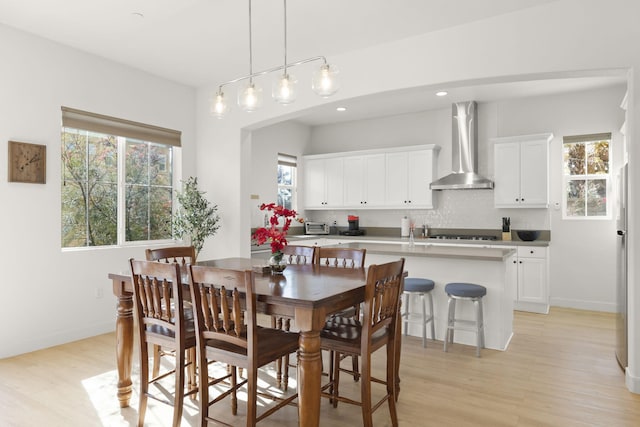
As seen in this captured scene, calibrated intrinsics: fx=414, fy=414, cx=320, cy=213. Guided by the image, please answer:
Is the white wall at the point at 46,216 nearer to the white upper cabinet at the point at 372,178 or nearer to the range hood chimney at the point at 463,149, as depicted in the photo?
the white upper cabinet at the point at 372,178

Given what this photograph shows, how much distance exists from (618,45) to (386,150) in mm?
3831

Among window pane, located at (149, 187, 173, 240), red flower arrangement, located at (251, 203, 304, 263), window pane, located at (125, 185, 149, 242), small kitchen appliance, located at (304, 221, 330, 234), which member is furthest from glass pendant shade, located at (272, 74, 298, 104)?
small kitchen appliance, located at (304, 221, 330, 234)

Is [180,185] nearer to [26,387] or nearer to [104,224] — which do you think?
[104,224]

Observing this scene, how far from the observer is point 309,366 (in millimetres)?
2010

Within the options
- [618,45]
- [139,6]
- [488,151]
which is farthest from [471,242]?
[139,6]

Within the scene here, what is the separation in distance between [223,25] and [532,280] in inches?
187

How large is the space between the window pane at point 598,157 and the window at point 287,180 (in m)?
4.50

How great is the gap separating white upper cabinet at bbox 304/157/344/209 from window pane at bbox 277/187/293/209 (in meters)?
0.31

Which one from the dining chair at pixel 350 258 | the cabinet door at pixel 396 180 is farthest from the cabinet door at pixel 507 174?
the dining chair at pixel 350 258

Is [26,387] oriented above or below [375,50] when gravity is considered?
below

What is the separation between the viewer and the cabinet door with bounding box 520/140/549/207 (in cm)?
553

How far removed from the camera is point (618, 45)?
3.07m

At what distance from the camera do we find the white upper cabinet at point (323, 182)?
7.22 m

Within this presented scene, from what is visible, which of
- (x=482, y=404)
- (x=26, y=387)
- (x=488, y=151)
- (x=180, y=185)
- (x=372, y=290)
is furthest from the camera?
(x=488, y=151)
